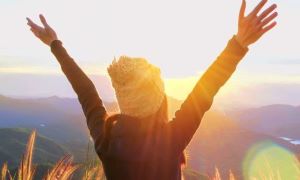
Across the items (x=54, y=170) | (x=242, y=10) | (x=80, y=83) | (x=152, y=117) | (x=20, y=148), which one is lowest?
(x=54, y=170)

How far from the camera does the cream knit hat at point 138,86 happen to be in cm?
267

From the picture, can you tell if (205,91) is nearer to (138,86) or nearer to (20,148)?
(138,86)

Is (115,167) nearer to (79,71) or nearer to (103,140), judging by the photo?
(103,140)

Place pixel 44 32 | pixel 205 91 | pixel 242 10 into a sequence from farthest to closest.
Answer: pixel 44 32
pixel 205 91
pixel 242 10

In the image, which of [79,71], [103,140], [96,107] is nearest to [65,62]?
[79,71]

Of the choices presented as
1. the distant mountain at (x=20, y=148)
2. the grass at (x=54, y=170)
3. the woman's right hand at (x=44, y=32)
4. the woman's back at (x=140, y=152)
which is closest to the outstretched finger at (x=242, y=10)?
the woman's back at (x=140, y=152)

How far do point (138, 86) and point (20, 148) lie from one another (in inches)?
6297

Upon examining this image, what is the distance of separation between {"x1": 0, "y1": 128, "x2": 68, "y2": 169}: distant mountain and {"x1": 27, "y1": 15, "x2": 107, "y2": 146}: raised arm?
13719 centimetres

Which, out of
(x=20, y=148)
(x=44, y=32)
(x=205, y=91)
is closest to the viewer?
(x=205, y=91)

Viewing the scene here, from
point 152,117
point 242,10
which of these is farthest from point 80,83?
point 242,10

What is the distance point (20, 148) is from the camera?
157 m

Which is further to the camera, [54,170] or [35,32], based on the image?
[54,170]

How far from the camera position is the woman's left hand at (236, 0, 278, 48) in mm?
2353

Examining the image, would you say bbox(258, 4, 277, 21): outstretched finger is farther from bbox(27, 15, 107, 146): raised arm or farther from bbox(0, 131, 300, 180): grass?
bbox(0, 131, 300, 180): grass
